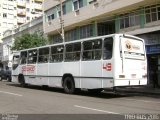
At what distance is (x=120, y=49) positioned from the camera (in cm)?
1764

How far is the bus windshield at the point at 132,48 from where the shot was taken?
59.0ft

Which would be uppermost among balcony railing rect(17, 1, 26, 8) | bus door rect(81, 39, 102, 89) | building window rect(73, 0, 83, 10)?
balcony railing rect(17, 1, 26, 8)

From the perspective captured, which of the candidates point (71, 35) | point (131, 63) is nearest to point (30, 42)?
point (71, 35)

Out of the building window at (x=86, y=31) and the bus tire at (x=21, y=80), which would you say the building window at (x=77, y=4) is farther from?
the bus tire at (x=21, y=80)

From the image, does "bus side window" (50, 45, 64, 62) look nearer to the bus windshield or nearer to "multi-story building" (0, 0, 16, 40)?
the bus windshield

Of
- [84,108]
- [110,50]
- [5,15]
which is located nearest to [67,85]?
[110,50]

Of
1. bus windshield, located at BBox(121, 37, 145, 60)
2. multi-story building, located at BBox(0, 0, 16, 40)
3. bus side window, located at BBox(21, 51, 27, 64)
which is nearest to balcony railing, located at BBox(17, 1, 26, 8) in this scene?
multi-story building, located at BBox(0, 0, 16, 40)

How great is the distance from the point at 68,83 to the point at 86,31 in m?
15.1

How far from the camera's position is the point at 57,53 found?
21.8 meters

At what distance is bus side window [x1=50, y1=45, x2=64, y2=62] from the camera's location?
21422 mm

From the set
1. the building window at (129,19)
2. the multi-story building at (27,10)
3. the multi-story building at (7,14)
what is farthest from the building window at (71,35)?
the multi-story building at (27,10)

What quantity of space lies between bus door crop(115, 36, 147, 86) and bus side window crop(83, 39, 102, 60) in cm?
122

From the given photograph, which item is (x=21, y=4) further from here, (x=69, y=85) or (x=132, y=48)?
(x=132, y=48)

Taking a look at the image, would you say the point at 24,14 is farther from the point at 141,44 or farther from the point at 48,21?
the point at 141,44
